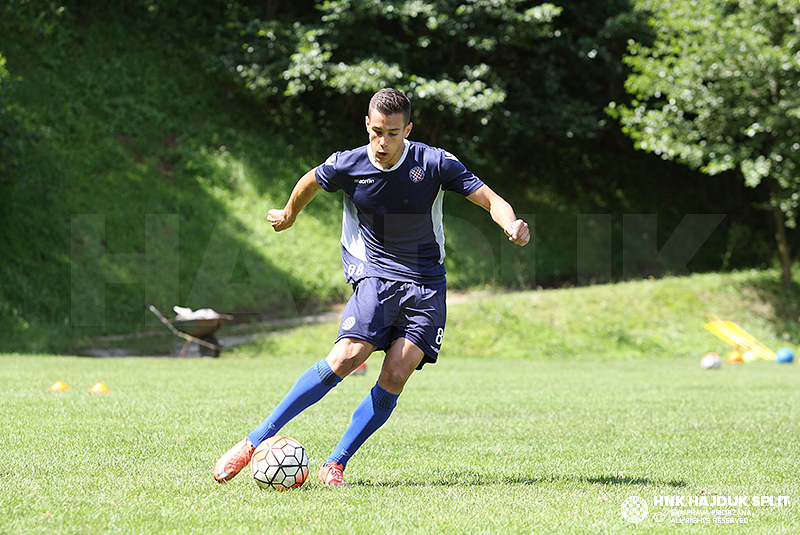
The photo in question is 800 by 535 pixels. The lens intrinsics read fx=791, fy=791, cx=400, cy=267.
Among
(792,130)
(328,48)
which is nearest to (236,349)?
(328,48)

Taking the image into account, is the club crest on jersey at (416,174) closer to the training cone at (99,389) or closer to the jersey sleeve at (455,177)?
→ the jersey sleeve at (455,177)

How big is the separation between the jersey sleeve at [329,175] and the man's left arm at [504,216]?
853 millimetres

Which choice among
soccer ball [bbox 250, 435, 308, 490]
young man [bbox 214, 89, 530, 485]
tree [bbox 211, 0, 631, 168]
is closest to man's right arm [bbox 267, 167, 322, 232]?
young man [bbox 214, 89, 530, 485]

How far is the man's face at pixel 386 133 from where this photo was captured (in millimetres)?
4656

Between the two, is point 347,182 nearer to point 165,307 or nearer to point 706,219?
point 165,307

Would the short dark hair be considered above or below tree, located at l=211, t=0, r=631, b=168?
below

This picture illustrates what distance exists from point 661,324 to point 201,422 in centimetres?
1394

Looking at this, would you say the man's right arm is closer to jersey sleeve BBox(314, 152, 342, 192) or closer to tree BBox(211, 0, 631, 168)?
jersey sleeve BBox(314, 152, 342, 192)

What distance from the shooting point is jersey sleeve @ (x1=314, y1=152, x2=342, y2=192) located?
16.1ft

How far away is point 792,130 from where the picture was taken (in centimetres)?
1764

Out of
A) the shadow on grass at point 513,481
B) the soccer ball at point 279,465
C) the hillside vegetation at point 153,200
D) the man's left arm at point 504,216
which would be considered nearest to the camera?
the soccer ball at point 279,465

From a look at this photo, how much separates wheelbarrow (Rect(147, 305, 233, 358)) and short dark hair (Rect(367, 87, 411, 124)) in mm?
10656

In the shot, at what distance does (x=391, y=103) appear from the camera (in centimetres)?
464

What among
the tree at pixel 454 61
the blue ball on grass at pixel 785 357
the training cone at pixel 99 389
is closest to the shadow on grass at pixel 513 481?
the training cone at pixel 99 389
